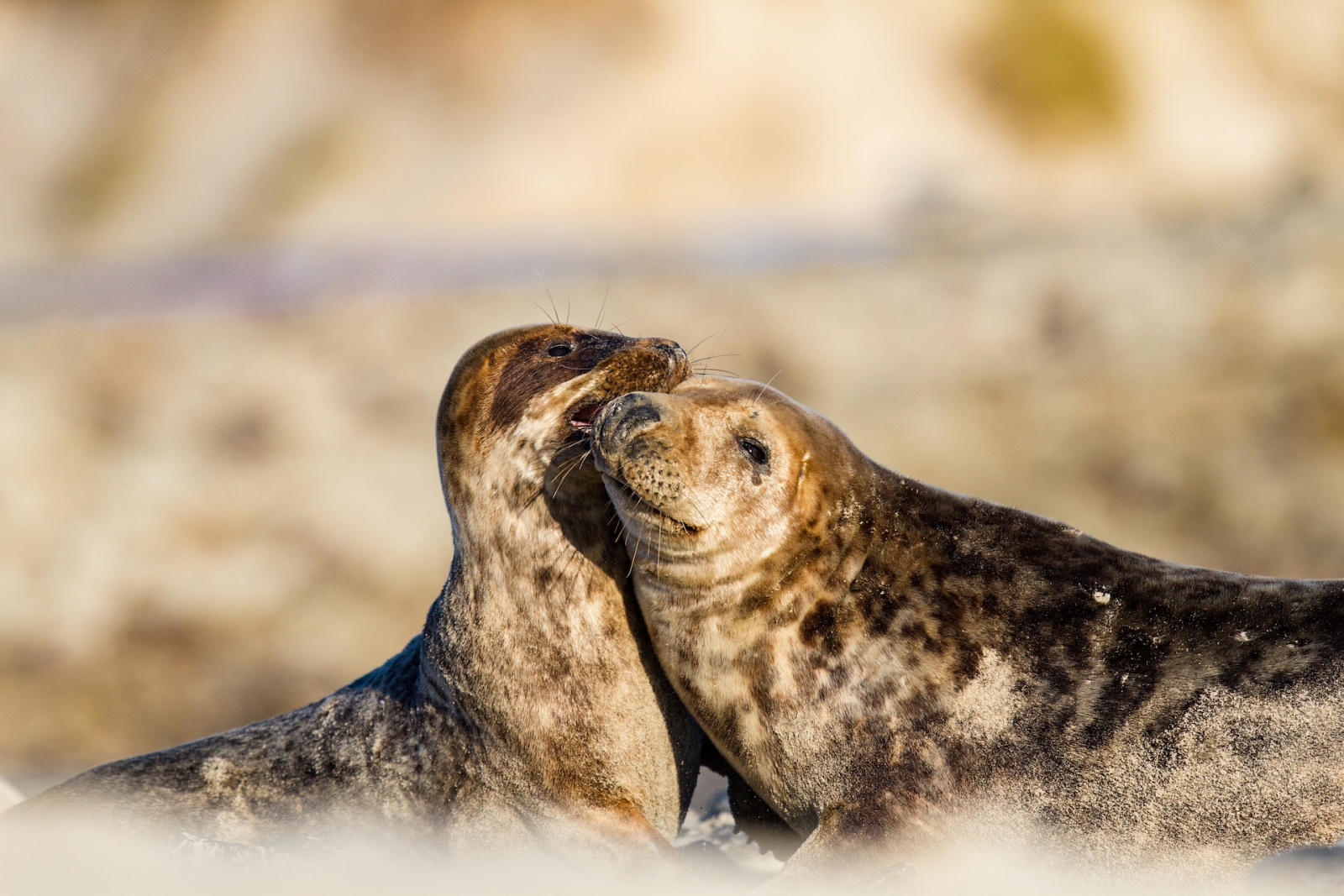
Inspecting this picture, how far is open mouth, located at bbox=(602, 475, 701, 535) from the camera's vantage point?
14.4 feet

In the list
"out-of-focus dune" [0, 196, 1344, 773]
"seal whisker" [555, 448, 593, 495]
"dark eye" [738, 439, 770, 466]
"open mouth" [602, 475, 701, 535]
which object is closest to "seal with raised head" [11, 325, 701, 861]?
"seal whisker" [555, 448, 593, 495]

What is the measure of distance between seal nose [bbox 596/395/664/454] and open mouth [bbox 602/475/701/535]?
0.44ft

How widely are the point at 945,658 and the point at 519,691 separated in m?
1.44

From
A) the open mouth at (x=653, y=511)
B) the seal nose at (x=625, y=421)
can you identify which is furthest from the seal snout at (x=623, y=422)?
the open mouth at (x=653, y=511)

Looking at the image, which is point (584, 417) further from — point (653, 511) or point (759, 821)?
point (759, 821)

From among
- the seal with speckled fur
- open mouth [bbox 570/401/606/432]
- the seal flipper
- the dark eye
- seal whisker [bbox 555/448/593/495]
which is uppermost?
open mouth [bbox 570/401/606/432]

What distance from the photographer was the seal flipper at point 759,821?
4.80 m

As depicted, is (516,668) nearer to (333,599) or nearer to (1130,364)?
(333,599)

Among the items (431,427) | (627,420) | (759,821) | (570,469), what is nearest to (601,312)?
(570,469)

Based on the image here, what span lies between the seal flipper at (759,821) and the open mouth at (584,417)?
1259mm

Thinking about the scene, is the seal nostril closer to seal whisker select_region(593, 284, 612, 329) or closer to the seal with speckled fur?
the seal with speckled fur

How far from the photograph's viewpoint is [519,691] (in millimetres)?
4723

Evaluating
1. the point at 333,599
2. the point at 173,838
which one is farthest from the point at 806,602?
the point at 333,599

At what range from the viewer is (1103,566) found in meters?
4.52
